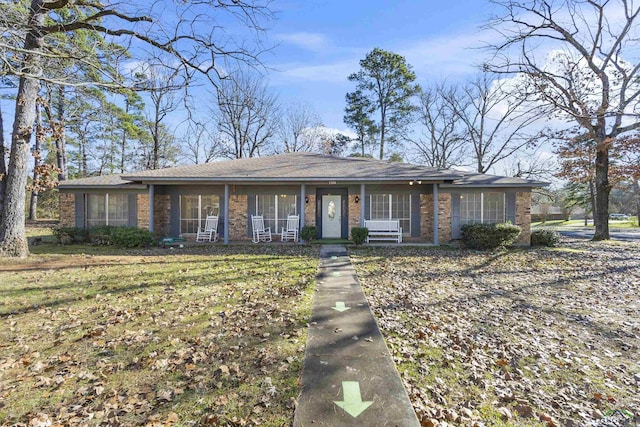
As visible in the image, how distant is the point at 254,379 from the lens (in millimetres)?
2770

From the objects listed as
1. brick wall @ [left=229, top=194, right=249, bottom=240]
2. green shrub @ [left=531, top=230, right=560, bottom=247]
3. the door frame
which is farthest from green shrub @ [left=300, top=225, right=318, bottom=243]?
green shrub @ [left=531, top=230, right=560, bottom=247]

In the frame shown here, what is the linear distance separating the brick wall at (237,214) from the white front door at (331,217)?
3.33m

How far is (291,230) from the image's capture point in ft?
42.1

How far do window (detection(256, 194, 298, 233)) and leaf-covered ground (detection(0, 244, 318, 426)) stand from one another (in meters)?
6.29

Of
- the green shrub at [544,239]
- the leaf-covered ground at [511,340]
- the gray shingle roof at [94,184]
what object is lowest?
the leaf-covered ground at [511,340]

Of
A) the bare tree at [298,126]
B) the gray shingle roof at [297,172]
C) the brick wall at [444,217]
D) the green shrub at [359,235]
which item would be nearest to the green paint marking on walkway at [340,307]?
the green shrub at [359,235]

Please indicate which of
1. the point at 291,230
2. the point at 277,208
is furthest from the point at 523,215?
the point at 277,208

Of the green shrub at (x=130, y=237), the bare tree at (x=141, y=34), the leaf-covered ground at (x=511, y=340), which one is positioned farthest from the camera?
the green shrub at (x=130, y=237)

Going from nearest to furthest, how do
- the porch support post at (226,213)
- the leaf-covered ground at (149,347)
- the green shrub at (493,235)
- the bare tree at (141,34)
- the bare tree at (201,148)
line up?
1. the leaf-covered ground at (149,347)
2. the bare tree at (141,34)
3. the green shrub at (493,235)
4. the porch support post at (226,213)
5. the bare tree at (201,148)

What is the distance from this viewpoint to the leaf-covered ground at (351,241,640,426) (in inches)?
101

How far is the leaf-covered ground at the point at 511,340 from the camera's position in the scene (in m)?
2.56

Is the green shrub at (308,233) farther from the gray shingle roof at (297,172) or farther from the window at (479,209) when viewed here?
the window at (479,209)

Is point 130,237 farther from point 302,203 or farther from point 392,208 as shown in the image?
point 392,208

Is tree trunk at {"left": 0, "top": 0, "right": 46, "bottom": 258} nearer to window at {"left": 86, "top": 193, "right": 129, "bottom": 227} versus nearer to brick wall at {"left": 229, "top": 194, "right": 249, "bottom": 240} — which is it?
window at {"left": 86, "top": 193, "right": 129, "bottom": 227}
